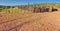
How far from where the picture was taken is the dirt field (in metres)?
1.99

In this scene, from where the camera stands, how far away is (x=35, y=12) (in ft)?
7.34

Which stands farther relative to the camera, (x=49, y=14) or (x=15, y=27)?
(x=49, y=14)

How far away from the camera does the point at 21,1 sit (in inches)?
86.3

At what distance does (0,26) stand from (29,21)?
1.39ft

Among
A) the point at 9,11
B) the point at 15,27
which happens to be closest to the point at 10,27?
the point at 15,27

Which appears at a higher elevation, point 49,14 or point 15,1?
point 15,1

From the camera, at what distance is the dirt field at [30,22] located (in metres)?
1.99

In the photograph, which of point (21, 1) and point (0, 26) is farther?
point (21, 1)

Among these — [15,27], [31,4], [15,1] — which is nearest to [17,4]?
[15,1]

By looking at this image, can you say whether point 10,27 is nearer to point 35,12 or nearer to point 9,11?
point 9,11

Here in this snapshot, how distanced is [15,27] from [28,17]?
0.85 feet

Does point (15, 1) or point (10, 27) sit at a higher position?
point (15, 1)

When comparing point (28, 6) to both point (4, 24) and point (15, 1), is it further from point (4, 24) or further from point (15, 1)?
point (4, 24)

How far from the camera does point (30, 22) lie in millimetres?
2088
